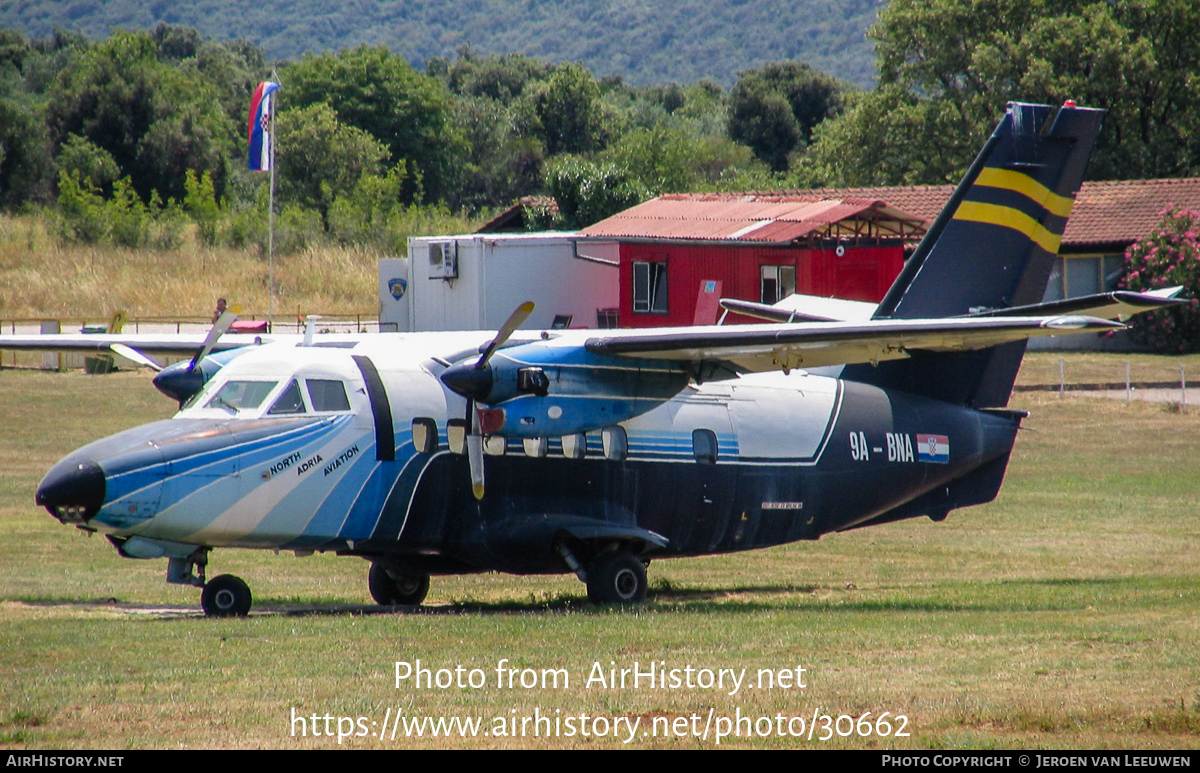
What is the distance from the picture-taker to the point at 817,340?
14.8 m

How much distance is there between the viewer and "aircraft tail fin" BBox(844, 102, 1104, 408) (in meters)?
18.3

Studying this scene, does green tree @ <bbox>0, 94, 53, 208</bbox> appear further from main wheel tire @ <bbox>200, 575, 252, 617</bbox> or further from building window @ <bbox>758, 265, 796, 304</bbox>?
main wheel tire @ <bbox>200, 575, 252, 617</bbox>

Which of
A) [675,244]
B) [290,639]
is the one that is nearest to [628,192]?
[675,244]

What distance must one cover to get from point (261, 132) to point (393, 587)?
104 feet

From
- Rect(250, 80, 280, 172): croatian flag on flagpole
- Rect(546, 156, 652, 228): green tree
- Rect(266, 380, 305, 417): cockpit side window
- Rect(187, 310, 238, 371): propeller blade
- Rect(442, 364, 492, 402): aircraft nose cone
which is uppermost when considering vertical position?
Rect(250, 80, 280, 172): croatian flag on flagpole

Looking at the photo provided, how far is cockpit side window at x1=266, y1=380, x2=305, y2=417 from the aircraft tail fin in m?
7.51

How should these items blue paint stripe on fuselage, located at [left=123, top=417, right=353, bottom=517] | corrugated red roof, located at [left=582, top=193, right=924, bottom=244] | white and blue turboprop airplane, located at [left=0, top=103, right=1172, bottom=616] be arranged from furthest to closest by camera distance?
corrugated red roof, located at [left=582, top=193, right=924, bottom=244]
white and blue turboprop airplane, located at [left=0, top=103, right=1172, bottom=616]
blue paint stripe on fuselage, located at [left=123, top=417, right=353, bottom=517]

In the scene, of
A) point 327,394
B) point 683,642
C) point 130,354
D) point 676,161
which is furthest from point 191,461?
point 676,161

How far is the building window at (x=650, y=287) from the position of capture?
42.8 meters

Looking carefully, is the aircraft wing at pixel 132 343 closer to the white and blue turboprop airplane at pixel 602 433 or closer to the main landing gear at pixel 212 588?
the white and blue turboprop airplane at pixel 602 433

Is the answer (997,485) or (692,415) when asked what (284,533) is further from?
(997,485)

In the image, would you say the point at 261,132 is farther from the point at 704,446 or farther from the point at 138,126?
the point at 138,126

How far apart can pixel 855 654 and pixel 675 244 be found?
31.0m

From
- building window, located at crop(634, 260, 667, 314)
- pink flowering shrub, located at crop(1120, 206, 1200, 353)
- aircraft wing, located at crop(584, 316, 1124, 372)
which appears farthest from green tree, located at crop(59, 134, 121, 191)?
aircraft wing, located at crop(584, 316, 1124, 372)
